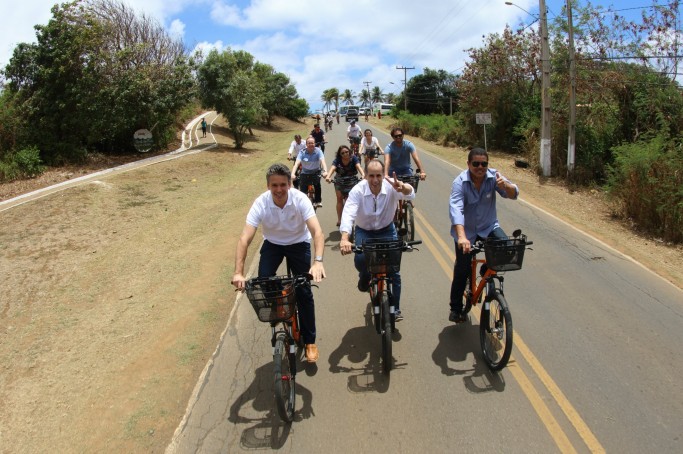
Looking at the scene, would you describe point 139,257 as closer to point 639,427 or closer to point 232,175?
point 639,427

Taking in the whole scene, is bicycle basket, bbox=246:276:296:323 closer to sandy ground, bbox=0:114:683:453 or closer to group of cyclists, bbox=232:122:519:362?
group of cyclists, bbox=232:122:519:362

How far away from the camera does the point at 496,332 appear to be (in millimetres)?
4582

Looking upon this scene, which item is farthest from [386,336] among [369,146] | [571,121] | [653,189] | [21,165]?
[21,165]

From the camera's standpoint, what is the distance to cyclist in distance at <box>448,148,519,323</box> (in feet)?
15.8

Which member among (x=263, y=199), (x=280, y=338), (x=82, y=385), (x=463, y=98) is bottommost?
(x=82, y=385)

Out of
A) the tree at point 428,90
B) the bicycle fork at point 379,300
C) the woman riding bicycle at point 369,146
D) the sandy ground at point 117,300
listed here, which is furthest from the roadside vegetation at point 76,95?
the tree at point 428,90

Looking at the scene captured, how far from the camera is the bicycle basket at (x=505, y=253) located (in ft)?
14.1

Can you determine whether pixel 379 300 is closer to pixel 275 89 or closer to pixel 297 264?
pixel 297 264

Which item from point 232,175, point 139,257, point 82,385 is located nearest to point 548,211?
point 139,257

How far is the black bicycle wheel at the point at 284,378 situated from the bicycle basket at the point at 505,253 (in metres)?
1.98

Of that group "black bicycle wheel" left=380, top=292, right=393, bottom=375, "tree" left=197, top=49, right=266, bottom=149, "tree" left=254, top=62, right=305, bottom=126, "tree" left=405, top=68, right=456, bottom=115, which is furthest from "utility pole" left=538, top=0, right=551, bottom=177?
"tree" left=405, top=68, right=456, bottom=115

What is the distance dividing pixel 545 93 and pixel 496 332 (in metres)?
15.3

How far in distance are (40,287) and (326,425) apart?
22.8 ft

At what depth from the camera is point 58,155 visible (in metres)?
21.7
